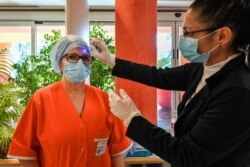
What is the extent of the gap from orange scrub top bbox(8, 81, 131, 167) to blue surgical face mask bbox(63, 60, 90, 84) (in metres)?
0.09

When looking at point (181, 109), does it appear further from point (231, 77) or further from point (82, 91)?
point (82, 91)

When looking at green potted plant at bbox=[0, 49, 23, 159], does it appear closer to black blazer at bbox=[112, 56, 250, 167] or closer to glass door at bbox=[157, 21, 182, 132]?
black blazer at bbox=[112, 56, 250, 167]

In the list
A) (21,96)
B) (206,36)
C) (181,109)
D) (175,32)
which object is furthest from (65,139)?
(175,32)

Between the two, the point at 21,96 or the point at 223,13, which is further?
the point at 21,96

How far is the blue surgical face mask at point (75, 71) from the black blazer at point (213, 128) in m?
0.78

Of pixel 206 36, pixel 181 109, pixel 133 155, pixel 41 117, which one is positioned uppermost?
pixel 206 36

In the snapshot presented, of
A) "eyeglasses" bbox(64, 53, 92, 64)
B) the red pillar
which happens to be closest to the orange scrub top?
"eyeglasses" bbox(64, 53, 92, 64)

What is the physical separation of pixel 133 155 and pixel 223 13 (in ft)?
6.07

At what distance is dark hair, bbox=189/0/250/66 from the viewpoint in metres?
1.28

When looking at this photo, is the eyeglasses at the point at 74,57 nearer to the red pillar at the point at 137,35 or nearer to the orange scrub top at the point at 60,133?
the orange scrub top at the point at 60,133

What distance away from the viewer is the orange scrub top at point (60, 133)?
1.94m

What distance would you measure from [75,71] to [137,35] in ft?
3.86

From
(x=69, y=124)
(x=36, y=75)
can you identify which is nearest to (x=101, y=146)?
(x=69, y=124)

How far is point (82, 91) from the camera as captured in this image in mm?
2141
